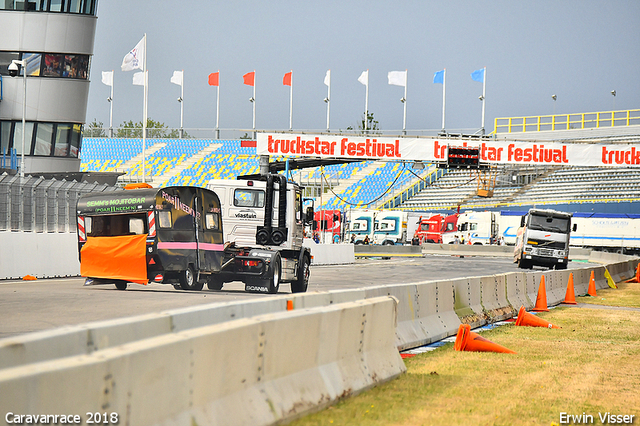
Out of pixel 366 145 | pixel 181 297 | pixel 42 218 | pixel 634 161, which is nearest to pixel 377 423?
pixel 181 297

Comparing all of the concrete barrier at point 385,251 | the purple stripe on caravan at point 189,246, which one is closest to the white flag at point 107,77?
the concrete barrier at point 385,251

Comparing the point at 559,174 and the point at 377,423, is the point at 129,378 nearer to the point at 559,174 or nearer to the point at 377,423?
the point at 377,423

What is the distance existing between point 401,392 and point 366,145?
111 ft

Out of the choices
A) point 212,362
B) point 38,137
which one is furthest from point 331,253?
point 212,362

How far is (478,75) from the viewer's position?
5731 cm

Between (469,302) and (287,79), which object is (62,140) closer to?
(287,79)

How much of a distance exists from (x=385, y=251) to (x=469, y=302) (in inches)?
1646

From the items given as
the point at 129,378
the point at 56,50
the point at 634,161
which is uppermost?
the point at 56,50

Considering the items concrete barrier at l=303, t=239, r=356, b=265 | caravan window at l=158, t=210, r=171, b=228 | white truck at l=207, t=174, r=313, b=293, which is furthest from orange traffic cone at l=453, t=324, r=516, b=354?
Result: concrete barrier at l=303, t=239, r=356, b=265

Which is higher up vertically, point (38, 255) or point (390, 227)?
point (390, 227)

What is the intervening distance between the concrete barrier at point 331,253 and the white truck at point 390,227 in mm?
22189

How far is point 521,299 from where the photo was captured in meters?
18.0

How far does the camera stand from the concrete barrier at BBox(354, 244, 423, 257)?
54938 millimetres

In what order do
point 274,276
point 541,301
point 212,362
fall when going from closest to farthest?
point 212,362 → point 541,301 → point 274,276
